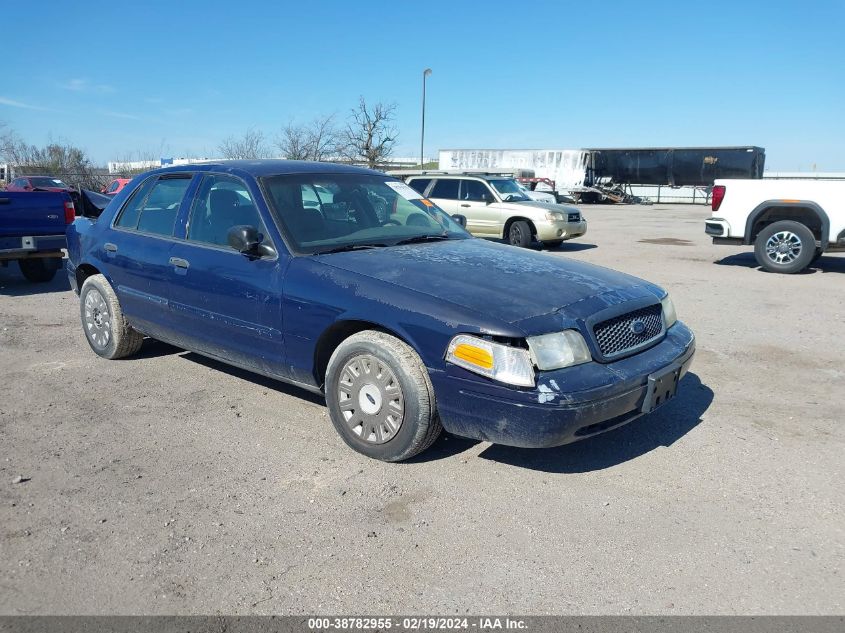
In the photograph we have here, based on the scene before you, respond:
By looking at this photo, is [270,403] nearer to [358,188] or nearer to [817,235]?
[358,188]

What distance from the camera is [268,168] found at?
4680 mm

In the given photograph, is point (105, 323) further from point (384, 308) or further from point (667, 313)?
point (667, 313)

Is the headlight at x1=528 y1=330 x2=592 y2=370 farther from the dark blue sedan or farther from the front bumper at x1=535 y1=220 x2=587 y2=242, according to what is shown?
the front bumper at x1=535 y1=220 x2=587 y2=242

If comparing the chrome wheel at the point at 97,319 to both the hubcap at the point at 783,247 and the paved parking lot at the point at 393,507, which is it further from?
the hubcap at the point at 783,247

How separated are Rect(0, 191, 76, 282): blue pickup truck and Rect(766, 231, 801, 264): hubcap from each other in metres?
10.7

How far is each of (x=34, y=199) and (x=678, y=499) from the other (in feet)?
28.8

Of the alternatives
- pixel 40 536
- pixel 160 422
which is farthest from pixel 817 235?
pixel 40 536

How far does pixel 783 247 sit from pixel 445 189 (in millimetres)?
7318

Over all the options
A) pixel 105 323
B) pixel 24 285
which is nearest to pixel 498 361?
pixel 105 323

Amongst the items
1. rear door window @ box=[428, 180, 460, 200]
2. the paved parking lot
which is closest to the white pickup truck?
rear door window @ box=[428, 180, 460, 200]

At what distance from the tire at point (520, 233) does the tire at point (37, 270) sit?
8.98 metres

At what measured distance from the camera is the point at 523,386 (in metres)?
3.20

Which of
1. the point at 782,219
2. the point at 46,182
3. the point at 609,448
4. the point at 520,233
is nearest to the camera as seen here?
the point at 609,448

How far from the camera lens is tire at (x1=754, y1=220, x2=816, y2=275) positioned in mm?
10695
